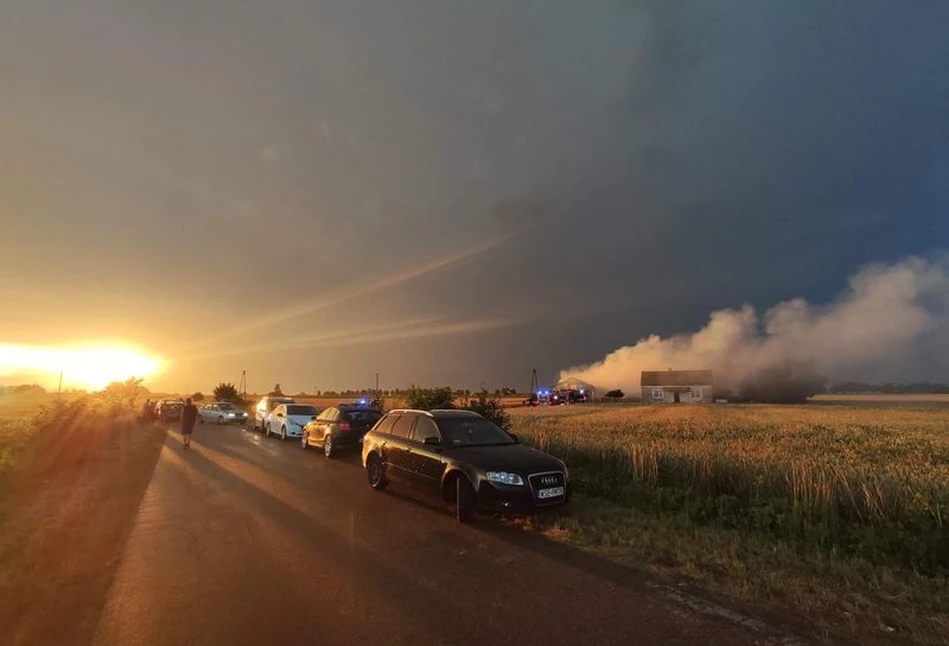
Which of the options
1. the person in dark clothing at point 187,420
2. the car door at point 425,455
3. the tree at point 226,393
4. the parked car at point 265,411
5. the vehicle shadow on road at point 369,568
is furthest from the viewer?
the tree at point 226,393

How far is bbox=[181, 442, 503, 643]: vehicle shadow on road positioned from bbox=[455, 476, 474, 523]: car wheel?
1.22m

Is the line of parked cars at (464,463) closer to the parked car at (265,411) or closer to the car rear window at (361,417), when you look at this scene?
the car rear window at (361,417)

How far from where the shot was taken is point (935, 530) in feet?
19.6

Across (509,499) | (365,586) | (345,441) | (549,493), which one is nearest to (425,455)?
(509,499)

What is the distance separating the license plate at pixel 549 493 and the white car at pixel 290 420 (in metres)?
16.1

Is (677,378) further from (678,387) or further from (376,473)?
(376,473)

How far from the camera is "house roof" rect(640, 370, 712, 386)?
319 feet

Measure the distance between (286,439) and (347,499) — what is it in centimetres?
1441

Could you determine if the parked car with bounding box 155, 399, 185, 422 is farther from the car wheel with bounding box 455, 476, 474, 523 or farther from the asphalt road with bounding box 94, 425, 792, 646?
the car wheel with bounding box 455, 476, 474, 523

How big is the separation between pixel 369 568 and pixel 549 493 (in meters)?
2.96

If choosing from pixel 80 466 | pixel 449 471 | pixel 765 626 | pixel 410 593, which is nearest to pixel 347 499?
pixel 449 471

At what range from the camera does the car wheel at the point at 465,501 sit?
793cm

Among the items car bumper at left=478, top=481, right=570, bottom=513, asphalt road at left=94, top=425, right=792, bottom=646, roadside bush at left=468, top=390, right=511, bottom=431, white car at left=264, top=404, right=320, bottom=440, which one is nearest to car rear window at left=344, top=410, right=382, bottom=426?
roadside bush at left=468, top=390, right=511, bottom=431

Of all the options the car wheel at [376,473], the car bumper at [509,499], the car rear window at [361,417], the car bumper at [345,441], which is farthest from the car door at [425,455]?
the car rear window at [361,417]
